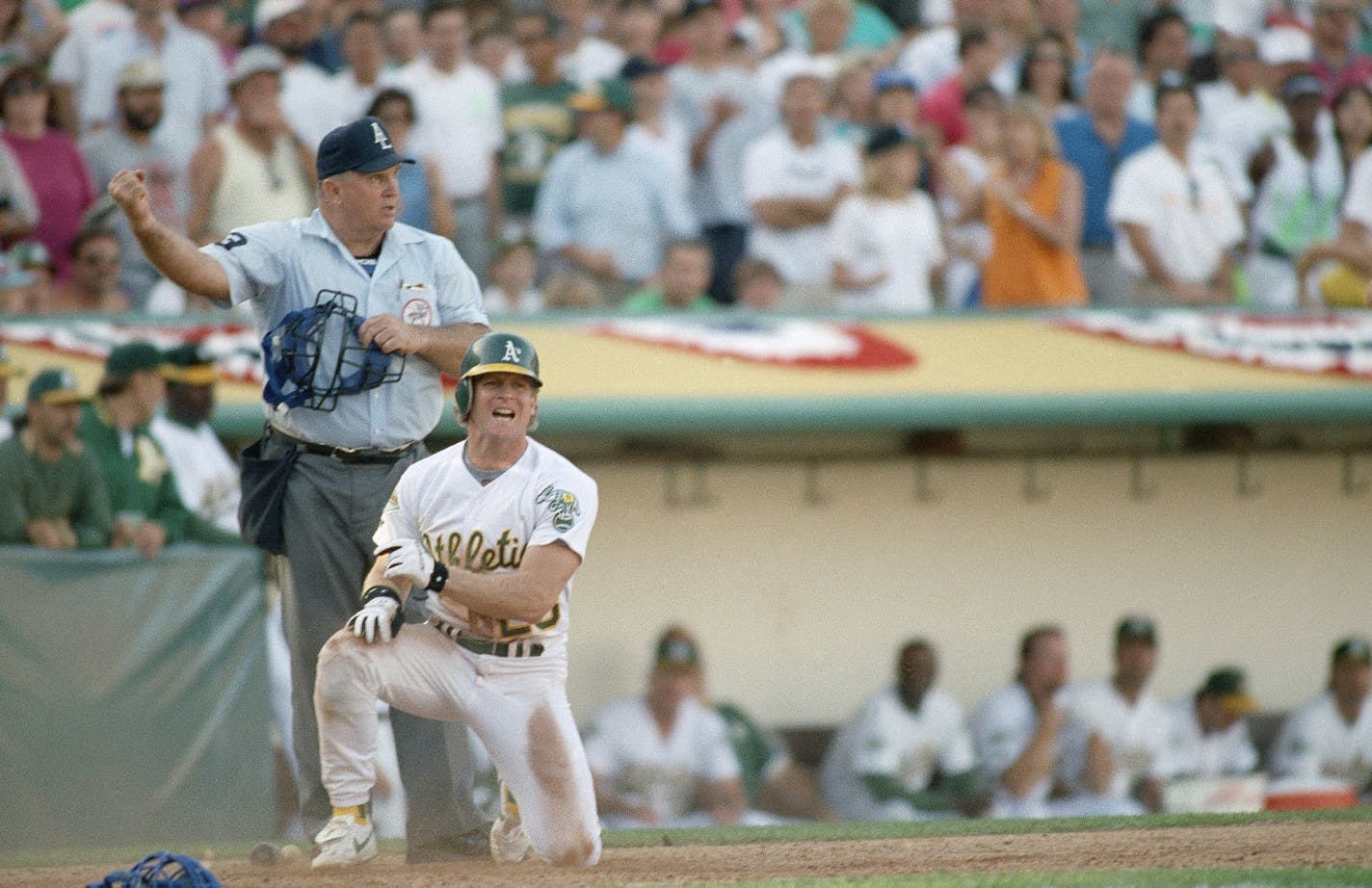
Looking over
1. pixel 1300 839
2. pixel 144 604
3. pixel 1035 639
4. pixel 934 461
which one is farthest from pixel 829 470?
pixel 1300 839

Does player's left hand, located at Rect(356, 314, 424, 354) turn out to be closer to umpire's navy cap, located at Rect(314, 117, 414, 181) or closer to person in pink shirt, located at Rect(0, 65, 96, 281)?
umpire's navy cap, located at Rect(314, 117, 414, 181)

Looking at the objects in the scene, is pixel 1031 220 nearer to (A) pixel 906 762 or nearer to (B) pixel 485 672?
(A) pixel 906 762

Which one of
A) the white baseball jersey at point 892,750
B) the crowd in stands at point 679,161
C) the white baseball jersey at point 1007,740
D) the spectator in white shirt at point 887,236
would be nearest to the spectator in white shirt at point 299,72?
the crowd in stands at point 679,161

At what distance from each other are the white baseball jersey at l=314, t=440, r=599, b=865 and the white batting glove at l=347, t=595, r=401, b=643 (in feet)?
0.48

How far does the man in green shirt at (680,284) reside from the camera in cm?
1060

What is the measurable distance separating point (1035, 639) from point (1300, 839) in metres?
4.49

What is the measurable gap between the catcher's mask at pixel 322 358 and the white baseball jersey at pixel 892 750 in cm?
507

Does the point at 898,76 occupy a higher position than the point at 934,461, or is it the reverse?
the point at 898,76

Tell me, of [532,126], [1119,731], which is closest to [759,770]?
[1119,731]

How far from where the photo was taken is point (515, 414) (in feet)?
17.7

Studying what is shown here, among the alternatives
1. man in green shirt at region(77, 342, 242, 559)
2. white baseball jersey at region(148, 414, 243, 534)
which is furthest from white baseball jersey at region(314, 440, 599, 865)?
white baseball jersey at region(148, 414, 243, 534)

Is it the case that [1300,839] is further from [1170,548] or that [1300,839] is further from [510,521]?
[1170,548]

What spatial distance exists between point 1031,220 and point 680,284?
1837mm

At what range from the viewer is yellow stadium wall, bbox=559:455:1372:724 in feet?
36.9
